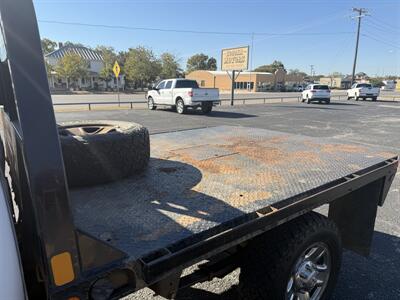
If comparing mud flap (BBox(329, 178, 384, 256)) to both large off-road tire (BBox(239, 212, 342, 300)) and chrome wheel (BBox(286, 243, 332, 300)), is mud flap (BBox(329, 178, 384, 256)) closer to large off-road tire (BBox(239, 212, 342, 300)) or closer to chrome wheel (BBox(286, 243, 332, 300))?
chrome wheel (BBox(286, 243, 332, 300))

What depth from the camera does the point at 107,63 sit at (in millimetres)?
74250

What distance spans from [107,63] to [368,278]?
77.2 metres

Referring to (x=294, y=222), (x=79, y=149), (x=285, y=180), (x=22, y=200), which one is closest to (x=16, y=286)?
(x=22, y=200)

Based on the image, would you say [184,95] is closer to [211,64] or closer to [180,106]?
[180,106]

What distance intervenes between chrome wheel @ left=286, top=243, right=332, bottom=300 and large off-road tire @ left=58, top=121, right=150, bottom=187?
4.49 ft

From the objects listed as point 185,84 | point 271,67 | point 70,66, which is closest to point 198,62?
point 271,67

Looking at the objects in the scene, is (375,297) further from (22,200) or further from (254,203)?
(22,200)

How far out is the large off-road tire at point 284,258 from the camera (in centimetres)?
216

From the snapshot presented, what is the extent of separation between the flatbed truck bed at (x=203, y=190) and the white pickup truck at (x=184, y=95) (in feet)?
48.0

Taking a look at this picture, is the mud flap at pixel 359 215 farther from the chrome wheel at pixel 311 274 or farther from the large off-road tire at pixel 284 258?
the large off-road tire at pixel 284 258

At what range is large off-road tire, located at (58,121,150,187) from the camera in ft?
6.82

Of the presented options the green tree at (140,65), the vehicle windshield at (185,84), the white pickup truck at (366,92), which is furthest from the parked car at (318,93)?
the green tree at (140,65)

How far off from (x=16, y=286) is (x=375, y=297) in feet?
Result: 9.30

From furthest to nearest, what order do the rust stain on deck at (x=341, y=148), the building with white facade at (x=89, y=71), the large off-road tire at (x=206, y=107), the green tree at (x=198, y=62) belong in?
1. the green tree at (x=198, y=62)
2. the building with white facade at (x=89, y=71)
3. the large off-road tire at (x=206, y=107)
4. the rust stain on deck at (x=341, y=148)
